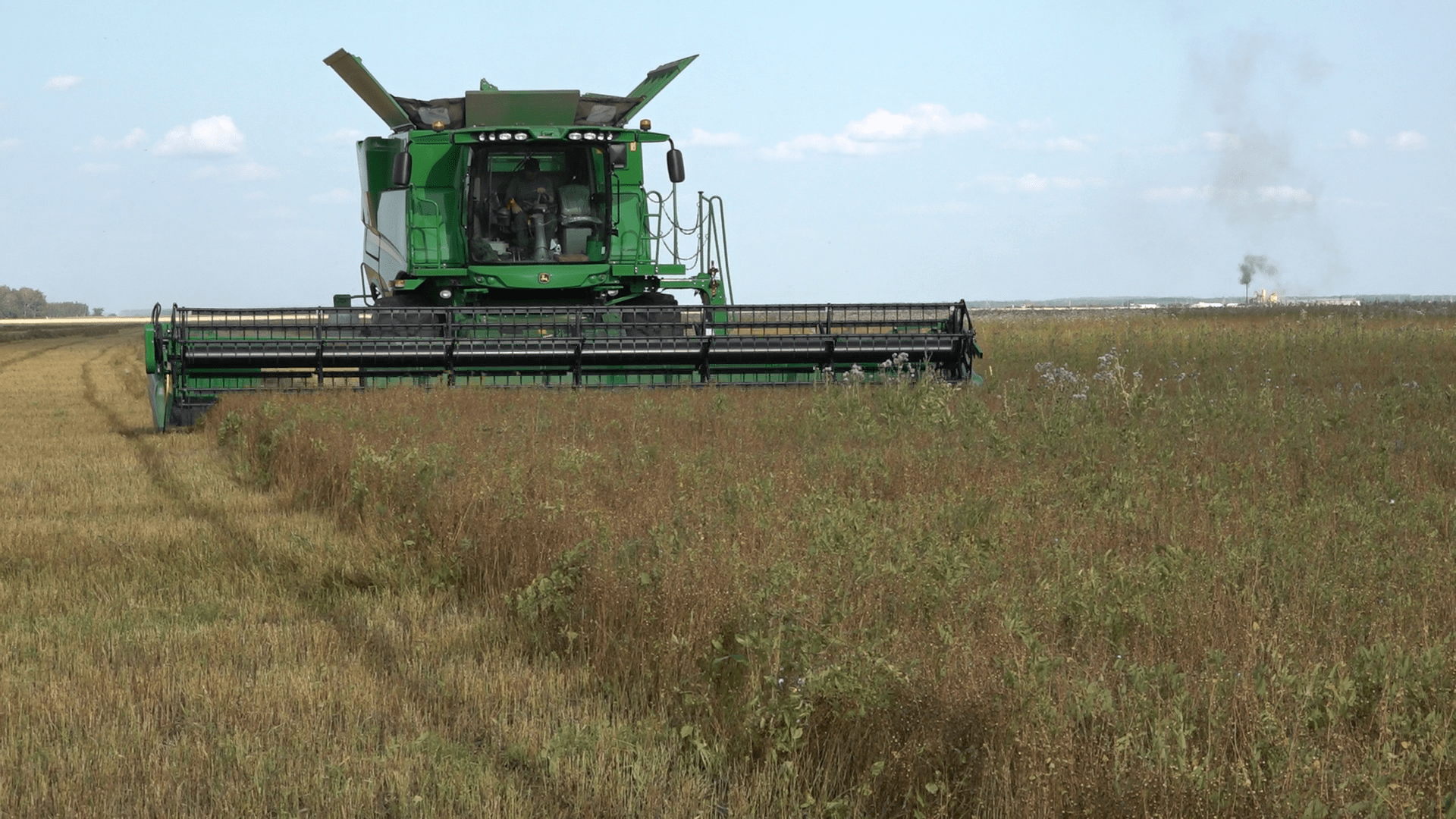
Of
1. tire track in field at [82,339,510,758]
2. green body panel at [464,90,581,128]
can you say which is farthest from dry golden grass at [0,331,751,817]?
green body panel at [464,90,581,128]

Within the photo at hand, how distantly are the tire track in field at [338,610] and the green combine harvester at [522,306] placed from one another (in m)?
2.65

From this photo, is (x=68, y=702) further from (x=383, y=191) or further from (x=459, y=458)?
(x=383, y=191)

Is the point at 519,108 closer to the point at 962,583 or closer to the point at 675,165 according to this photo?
the point at 675,165

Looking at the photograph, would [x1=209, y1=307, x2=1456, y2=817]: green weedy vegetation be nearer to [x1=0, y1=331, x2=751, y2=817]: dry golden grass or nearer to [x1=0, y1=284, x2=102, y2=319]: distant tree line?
[x1=0, y1=331, x2=751, y2=817]: dry golden grass

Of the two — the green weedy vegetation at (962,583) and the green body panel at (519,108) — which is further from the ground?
the green body panel at (519,108)

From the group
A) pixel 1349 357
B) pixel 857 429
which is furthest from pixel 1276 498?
pixel 1349 357

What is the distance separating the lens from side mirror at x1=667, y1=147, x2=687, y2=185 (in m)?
15.4

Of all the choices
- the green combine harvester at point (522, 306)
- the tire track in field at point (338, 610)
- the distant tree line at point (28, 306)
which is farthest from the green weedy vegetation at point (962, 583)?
the distant tree line at point (28, 306)

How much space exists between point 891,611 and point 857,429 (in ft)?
17.7

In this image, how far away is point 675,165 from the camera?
15.4 m

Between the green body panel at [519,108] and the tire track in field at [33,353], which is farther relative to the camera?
the tire track in field at [33,353]

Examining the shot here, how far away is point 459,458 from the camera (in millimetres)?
8445

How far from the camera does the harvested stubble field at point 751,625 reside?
348 cm

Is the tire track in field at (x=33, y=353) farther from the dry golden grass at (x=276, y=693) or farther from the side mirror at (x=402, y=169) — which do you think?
the dry golden grass at (x=276, y=693)
